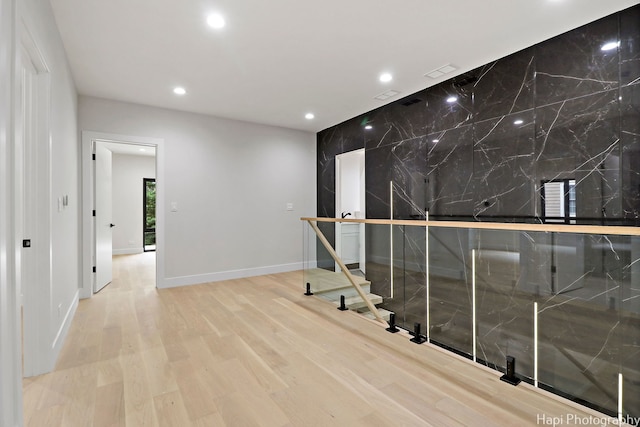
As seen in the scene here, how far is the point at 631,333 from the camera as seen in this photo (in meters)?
1.67

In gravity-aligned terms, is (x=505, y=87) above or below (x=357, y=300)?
above

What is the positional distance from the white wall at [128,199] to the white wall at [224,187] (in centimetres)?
450

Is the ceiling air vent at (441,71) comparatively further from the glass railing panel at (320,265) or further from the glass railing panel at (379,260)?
the glass railing panel at (320,265)

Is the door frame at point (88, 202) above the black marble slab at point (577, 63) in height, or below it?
below

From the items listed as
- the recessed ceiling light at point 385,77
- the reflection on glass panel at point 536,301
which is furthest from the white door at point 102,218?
the reflection on glass panel at point 536,301

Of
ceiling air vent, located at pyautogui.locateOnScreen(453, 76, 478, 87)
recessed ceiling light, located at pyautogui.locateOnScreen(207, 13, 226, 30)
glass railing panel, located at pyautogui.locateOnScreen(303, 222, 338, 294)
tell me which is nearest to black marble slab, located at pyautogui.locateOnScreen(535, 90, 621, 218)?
ceiling air vent, located at pyautogui.locateOnScreen(453, 76, 478, 87)

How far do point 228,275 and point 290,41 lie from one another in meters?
3.58

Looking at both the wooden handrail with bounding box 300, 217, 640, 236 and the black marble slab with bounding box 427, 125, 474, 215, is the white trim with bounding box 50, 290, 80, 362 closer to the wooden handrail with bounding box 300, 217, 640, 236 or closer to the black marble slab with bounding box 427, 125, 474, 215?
the wooden handrail with bounding box 300, 217, 640, 236

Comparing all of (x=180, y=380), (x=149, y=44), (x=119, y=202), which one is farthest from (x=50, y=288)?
(x=119, y=202)

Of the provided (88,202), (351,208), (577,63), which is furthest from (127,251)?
(577,63)

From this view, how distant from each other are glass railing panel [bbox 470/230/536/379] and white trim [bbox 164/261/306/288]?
2330mm

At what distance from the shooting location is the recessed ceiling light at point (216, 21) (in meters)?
2.40

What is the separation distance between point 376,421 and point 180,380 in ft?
4.25

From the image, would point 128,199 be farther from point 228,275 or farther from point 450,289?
point 450,289
